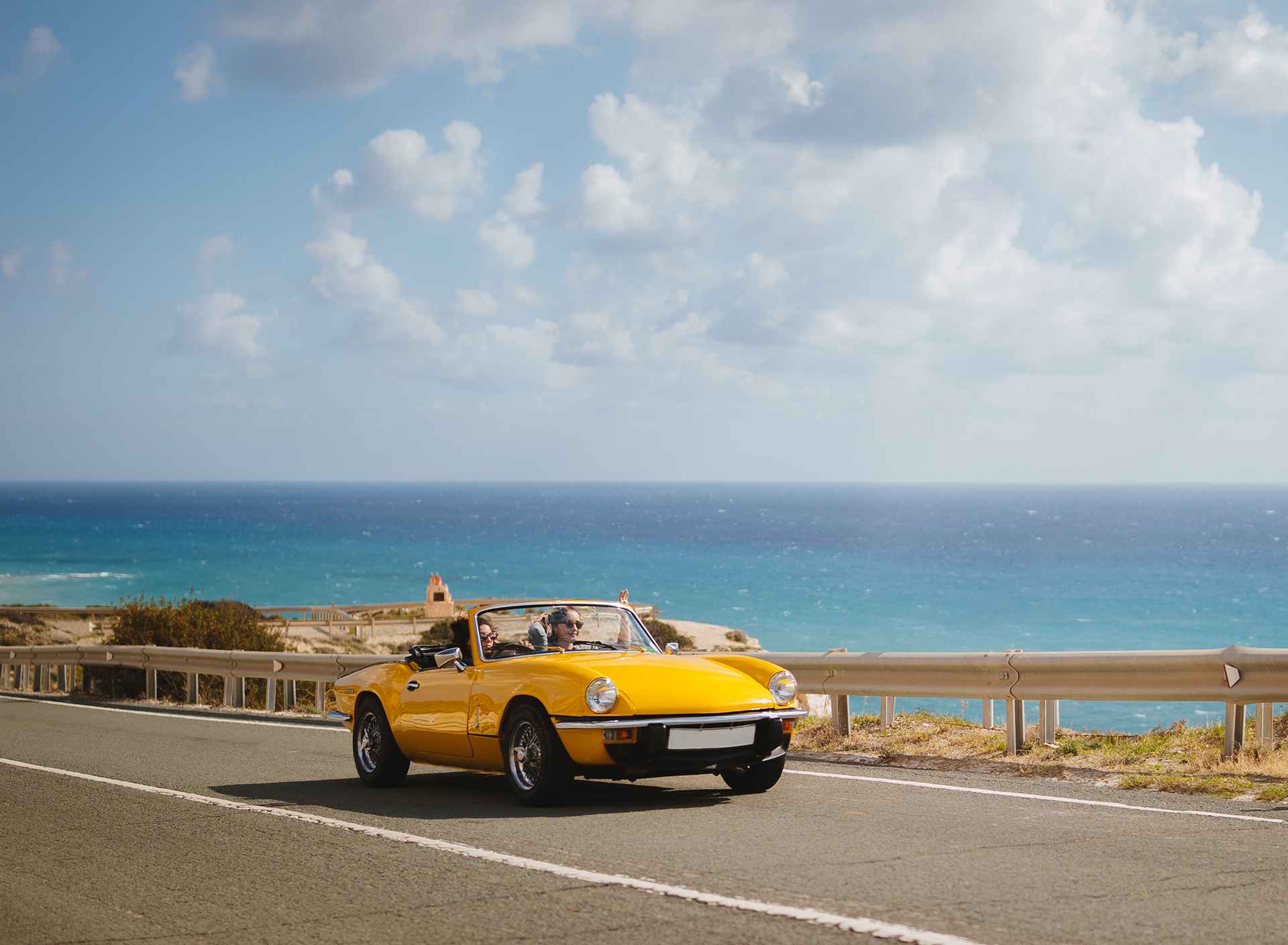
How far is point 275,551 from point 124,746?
144 m

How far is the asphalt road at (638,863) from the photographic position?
4.98 meters

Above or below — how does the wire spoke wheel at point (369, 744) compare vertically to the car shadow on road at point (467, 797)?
above

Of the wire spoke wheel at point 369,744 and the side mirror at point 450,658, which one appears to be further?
the wire spoke wheel at point 369,744

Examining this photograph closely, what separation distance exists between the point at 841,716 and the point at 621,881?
19.7 feet

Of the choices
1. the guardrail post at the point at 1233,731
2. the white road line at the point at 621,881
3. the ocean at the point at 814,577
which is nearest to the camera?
the white road line at the point at 621,881

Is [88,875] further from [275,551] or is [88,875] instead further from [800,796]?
[275,551]

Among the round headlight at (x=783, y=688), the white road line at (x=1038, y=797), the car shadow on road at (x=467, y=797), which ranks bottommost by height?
the car shadow on road at (x=467, y=797)

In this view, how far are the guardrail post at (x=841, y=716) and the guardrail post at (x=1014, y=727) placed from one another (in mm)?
1641

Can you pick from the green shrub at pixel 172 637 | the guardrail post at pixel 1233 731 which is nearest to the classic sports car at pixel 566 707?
the guardrail post at pixel 1233 731

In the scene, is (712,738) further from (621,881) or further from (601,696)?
(621,881)

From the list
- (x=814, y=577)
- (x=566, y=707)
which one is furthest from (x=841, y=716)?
(x=814, y=577)

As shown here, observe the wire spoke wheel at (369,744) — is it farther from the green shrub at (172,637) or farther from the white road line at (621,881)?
the green shrub at (172,637)

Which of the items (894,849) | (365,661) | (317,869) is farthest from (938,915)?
(365,661)

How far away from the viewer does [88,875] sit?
20.7 feet
